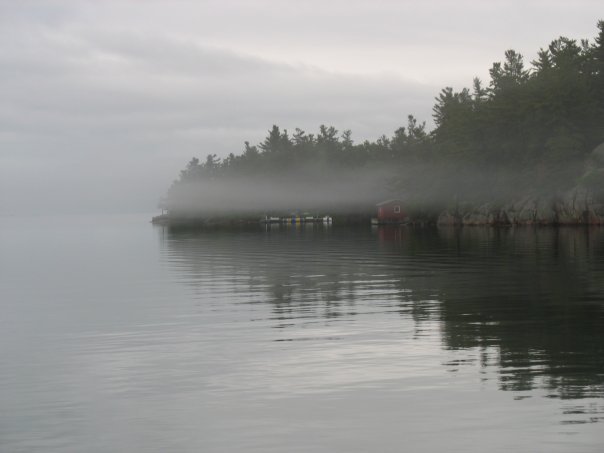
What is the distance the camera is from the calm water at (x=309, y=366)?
1375 centimetres

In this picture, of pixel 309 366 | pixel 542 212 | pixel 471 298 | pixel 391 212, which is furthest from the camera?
pixel 391 212

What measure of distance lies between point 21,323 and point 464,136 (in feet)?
421

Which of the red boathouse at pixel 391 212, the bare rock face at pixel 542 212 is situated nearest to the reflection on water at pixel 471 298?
the bare rock face at pixel 542 212

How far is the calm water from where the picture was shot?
13.8 metres

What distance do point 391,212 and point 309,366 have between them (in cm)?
15610

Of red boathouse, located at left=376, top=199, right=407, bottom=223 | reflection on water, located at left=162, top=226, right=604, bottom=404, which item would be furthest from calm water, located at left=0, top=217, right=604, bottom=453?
red boathouse, located at left=376, top=199, right=407, bottom=223

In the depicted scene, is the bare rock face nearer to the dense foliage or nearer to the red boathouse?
the dense foliage

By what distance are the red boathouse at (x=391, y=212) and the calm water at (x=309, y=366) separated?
131440mm

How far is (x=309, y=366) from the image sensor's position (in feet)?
63.6

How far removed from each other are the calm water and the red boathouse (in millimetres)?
131440

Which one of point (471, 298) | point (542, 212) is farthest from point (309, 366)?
point (542, 212)

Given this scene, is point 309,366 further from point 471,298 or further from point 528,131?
point 528,131

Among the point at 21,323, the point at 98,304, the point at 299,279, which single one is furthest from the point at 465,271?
the point at 21,323

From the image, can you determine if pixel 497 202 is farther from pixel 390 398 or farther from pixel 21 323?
pixel 390 398
